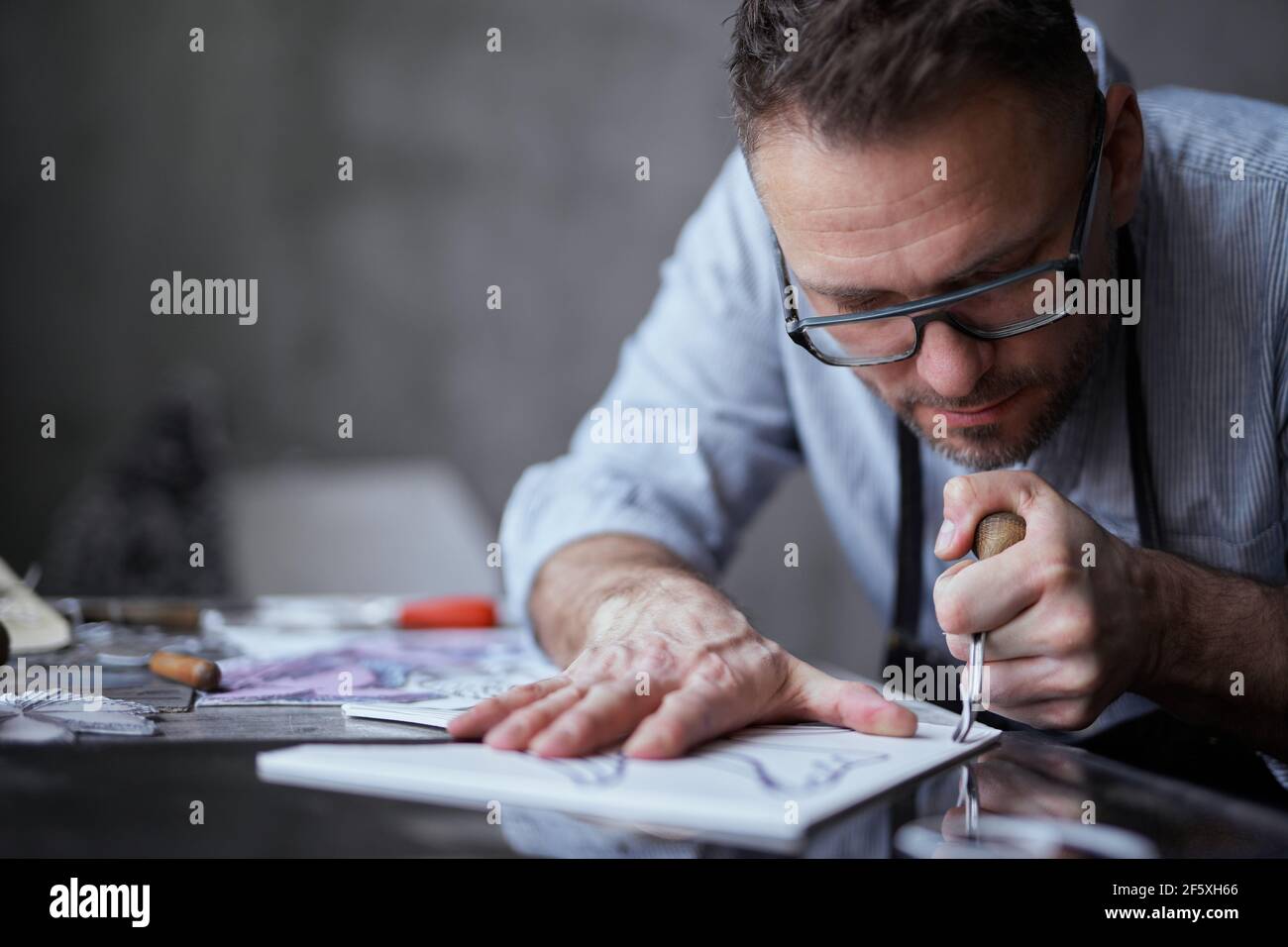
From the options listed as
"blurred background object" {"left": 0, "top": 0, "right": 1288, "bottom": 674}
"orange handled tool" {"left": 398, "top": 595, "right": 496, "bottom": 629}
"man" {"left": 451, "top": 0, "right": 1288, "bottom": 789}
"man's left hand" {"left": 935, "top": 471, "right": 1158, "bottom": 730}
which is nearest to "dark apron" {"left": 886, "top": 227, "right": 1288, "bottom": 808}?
"man" {"left": 451, "top": 0, "right": 1288, "bottom": 789}

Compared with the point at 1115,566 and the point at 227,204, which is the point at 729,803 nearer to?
the point at 1115,566

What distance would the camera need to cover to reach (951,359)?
3.33 feet

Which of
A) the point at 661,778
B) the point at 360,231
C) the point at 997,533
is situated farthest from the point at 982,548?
the point at 360,231

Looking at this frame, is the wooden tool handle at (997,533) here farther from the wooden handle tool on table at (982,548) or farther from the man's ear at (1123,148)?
the man's ear at (1123,148)

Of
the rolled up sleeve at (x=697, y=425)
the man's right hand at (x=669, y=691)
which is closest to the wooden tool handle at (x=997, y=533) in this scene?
the man's right hand at (x=669, y=691)

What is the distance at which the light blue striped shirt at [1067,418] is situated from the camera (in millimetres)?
1219

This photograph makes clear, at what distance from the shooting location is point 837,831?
65cm

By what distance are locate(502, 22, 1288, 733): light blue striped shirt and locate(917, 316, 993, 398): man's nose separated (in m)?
0.27

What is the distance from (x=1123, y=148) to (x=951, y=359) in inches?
12.9

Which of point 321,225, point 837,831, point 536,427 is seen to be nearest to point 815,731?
point 837,831

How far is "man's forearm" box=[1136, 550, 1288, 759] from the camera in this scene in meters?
0.99

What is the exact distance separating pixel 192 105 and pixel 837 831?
11.6ft

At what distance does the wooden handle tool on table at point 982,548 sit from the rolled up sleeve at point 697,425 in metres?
0.57

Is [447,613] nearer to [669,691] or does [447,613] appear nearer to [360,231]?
[669,691]
